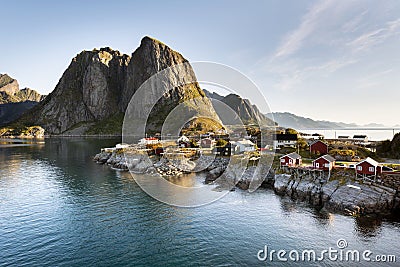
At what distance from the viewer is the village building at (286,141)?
69.2 m

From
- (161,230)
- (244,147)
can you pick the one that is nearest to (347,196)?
(161,230)

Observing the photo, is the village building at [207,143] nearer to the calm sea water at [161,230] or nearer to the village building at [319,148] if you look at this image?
the village building at [319,148]

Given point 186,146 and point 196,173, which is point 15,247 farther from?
point 186,146

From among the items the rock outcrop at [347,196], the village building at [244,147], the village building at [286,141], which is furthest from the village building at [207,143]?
the rock outcrop at [347,196]

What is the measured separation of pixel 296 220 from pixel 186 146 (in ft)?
188

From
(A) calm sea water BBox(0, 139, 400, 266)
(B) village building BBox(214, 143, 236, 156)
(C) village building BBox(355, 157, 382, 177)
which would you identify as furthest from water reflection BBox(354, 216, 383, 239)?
(B) village building BBox(214, 143, 236, 156)

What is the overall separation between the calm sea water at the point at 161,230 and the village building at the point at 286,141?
91.6 feet

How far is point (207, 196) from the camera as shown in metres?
42.5

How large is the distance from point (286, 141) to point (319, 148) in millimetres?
12165

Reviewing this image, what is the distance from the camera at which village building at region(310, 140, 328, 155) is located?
189 ft

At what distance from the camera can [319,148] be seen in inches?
2298

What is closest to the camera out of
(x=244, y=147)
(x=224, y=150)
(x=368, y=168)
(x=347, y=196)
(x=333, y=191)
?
(x=347, y=196)

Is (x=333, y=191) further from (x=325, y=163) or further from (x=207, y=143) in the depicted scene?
(x=207, y=143)

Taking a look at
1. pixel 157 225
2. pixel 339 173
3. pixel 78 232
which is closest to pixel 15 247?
pixel 78 232
